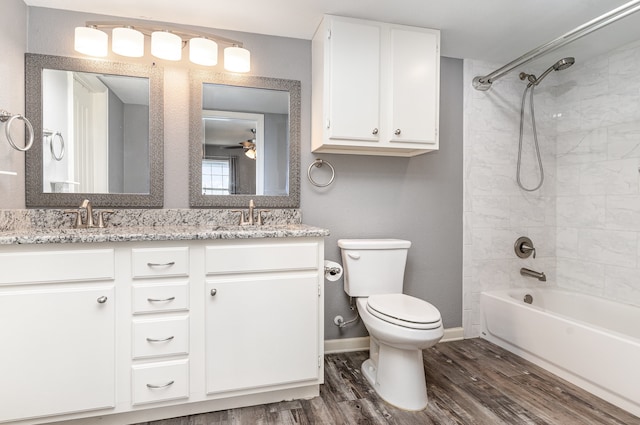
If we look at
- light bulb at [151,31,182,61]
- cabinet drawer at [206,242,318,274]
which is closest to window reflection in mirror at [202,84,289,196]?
light bulb at [151,31,182,61]

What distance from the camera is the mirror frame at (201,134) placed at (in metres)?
2.07

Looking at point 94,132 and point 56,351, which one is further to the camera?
point 94,132

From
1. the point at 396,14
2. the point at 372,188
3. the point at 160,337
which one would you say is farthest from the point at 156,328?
the point at 396,14

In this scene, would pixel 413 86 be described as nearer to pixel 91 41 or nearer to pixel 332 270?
pixel 332 270

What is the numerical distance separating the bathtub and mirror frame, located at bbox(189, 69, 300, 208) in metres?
1.66

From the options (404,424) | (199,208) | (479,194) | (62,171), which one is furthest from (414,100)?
(62,171)

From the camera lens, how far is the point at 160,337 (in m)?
1.54

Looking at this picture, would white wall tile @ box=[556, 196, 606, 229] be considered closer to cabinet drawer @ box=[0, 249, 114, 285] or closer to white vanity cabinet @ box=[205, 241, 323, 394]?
white vanity cabinet @ box=[205, 241, 323, 394]

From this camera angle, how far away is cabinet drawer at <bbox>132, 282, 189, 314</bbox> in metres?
1.51

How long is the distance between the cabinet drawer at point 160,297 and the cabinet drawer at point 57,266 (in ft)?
0.47

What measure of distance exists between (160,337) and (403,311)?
45.6 inches

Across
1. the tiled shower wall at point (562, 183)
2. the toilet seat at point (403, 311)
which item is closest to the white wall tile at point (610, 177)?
the tiled shower wall at point (562, 183)

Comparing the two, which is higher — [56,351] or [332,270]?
[332,270]

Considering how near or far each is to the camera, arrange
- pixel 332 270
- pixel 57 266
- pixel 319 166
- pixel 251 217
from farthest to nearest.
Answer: pixel 319 166, pixel 251 217, pixel 332 270, pixel 57 266
